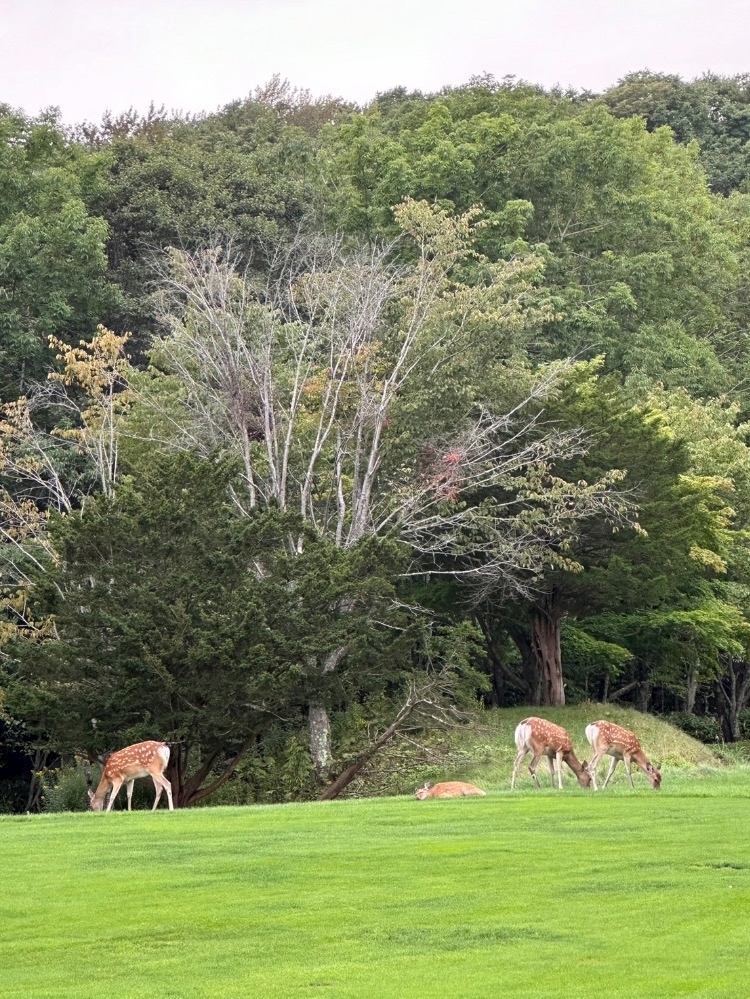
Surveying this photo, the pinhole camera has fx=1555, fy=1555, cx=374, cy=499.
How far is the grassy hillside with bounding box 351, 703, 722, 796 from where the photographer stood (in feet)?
96.4

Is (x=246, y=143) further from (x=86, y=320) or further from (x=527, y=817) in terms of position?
(x=527, y=817)

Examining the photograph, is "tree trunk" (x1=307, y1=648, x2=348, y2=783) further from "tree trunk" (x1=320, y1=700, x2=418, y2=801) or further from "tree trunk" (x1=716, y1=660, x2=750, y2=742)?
"tree trunk" (x1=716, y1=660, x2=750, y2=742)

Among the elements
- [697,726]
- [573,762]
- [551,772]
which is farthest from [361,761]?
[697,726]

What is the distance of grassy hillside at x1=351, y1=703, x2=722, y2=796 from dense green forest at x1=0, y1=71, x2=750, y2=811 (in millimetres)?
787

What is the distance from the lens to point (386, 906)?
11.2 m

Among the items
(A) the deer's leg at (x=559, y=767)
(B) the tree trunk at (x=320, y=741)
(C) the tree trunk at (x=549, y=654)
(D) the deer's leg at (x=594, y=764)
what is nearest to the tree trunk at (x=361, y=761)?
(B) the tree trunk at (x=320, y=741)

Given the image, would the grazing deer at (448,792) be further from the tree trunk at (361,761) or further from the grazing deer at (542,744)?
the tree trunk at (361,761)

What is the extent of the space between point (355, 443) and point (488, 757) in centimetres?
811

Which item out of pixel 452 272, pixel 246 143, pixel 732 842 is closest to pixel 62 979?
pixel 732 842

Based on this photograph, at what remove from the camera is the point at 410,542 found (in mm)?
34469

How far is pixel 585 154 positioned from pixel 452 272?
398 inches

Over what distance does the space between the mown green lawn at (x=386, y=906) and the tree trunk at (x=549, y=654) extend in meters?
23.0

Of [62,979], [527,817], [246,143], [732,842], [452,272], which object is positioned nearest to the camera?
[62,979]

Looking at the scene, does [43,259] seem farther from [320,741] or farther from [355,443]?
[320,741]
